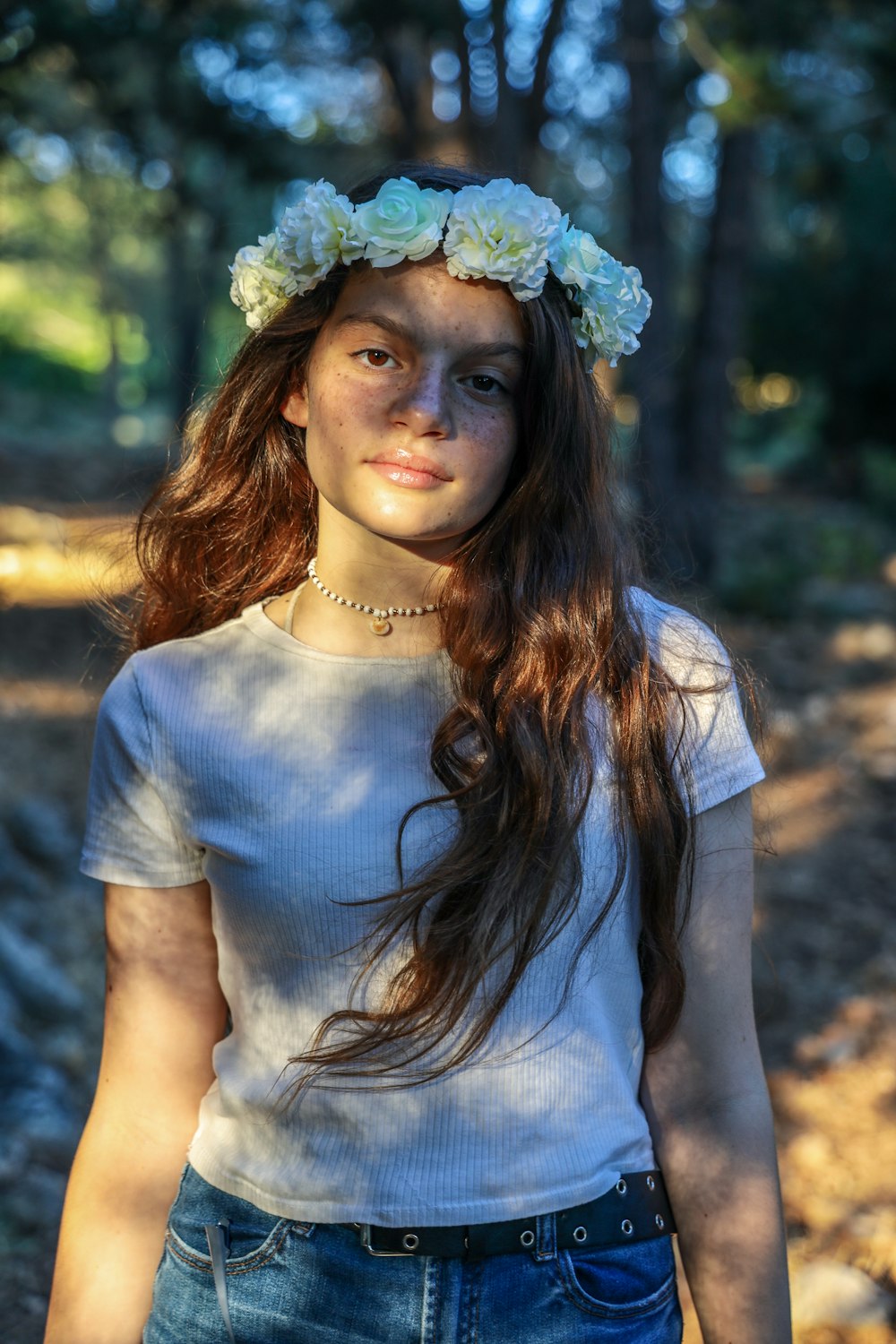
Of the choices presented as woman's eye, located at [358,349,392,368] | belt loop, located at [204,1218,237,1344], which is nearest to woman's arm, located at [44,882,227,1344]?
belt loop, located at [204,1218,237,1344]

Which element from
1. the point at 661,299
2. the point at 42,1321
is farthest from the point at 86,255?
the point at 42,1321

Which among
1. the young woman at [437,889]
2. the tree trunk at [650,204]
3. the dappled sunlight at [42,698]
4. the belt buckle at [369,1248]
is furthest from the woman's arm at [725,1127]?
the tree trunk at [650,204]

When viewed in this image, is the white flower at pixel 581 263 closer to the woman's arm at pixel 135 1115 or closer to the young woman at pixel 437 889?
the young woman at pixel 437 889

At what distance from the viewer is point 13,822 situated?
5074 mm

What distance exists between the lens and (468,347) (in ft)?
4.99

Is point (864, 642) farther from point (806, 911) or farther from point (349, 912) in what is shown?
point (349, 912)

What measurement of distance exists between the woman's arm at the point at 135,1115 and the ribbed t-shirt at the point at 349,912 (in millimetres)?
45

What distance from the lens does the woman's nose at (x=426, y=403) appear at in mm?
1493

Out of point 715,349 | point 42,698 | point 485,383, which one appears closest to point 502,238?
point 485,383

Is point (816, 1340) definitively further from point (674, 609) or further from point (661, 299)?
point (661, 299)

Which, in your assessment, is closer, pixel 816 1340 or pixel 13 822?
pixel 816 1340

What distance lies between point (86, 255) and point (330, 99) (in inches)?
1024

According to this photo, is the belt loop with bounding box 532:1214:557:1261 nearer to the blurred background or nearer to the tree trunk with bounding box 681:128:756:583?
the blurred background

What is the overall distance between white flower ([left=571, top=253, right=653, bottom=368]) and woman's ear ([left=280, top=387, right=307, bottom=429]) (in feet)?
1.17
